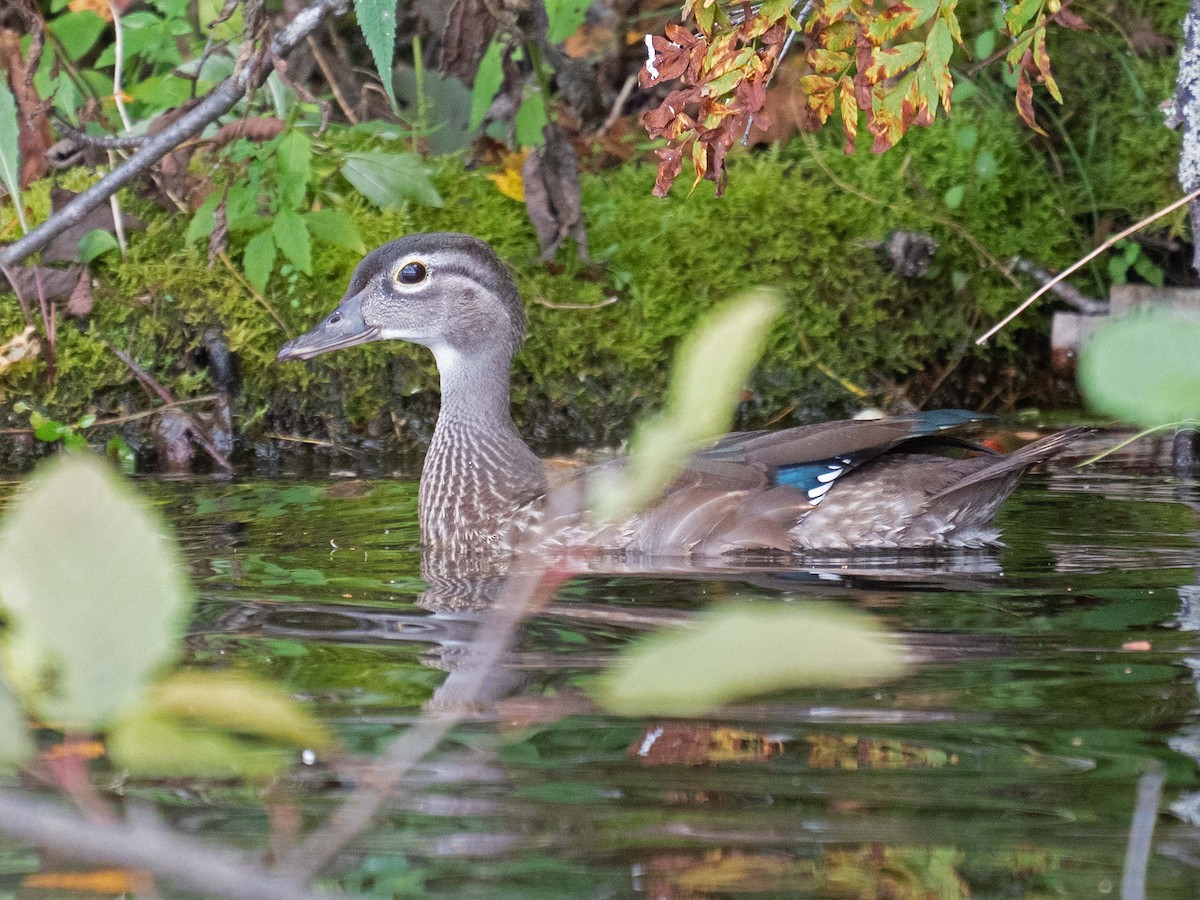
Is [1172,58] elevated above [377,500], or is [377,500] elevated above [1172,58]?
[1172,58]

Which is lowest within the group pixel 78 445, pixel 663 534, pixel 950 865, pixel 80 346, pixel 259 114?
pixel 950 865

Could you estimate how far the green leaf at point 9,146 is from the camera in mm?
4859

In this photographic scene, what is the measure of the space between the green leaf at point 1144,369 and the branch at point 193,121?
3.35 metres

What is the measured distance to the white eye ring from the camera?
4.39 meters

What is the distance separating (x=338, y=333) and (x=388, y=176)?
0.90 meters

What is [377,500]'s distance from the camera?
453 centimetres

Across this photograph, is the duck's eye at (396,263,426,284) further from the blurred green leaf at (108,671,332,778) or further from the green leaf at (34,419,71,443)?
the blurred green leaf at (108,671,332,778)

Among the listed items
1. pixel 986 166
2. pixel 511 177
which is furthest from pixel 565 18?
pixel 986 166

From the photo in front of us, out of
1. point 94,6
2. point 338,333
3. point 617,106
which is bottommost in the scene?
point 338,333

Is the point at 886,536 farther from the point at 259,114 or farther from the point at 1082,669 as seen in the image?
the point at 259,114

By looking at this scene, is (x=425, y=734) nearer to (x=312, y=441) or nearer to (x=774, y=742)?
(x=774, y=742)

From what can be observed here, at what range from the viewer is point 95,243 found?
5.43 m

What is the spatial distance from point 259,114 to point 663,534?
2.67 m

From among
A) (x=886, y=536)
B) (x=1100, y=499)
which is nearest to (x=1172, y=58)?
(x=1100, y=499)
